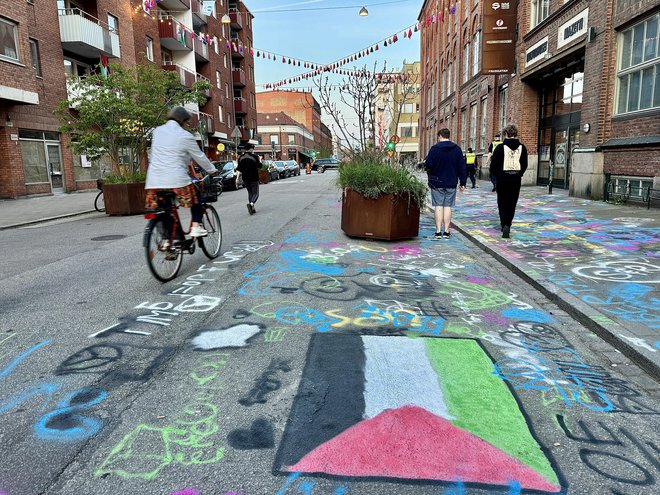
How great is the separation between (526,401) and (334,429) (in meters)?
1.17

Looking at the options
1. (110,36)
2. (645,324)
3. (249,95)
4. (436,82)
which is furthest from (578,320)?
(249,95)

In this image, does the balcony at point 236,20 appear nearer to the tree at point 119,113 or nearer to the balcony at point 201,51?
the balcony at point 201,51

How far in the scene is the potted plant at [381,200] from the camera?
8031 mm

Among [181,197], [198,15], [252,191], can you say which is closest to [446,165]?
[181,197]

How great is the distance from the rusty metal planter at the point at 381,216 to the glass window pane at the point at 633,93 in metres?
7.62

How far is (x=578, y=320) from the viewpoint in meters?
4.38

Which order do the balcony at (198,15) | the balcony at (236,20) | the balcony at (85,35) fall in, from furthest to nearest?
the balcony at (236,20) → the balcony at (198,15) → the balcony at (85,35)

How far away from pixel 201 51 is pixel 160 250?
120ft

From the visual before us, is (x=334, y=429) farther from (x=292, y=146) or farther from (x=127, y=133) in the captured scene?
(x=292, y=146)

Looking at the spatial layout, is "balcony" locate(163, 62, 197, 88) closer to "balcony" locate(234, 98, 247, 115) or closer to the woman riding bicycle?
"balcony" locate(234, 98, 247, 115)

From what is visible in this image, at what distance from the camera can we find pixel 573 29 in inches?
582

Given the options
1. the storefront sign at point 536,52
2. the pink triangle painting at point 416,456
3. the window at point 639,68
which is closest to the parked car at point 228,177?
the storefront sign at point 536,52

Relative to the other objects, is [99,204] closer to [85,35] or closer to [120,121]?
[120,121]

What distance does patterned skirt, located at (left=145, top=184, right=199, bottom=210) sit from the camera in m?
5.55
